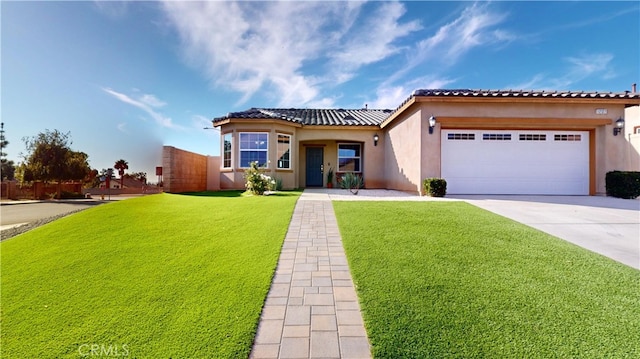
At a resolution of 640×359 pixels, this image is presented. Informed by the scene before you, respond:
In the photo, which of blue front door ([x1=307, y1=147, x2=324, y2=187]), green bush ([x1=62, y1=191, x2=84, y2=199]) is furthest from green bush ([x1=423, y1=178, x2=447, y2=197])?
green bush ([x1=62, y1=191, x2=84, y2=199])

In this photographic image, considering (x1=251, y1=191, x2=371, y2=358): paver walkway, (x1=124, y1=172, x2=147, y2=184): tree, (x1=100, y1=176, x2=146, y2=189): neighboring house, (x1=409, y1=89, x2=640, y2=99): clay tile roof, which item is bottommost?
(x1=251, y1=191, x2=371, y2=358): paver walkway

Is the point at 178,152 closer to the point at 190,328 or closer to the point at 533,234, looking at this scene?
the point at 190,328

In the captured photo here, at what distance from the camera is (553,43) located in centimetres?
1143

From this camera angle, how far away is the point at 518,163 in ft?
33.7

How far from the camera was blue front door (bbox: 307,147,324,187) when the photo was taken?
15.7 meters

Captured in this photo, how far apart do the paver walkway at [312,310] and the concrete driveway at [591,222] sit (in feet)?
13.7

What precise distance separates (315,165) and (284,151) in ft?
8.74

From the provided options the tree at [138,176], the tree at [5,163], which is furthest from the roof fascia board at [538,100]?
the tree at [5,163]

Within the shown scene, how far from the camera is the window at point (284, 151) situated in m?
13.7

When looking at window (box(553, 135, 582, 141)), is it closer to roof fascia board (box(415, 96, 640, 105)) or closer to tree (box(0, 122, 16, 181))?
roof fascia board (box(415, 96, 640, 105))

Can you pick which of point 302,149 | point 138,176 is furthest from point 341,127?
point 138,176

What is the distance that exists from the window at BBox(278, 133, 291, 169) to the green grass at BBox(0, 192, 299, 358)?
27.2 ft

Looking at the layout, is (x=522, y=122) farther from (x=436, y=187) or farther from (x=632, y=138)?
(x=436, y=187)

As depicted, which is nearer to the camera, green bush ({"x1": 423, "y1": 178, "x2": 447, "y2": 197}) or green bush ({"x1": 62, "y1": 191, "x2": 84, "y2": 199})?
green bush ({"x1": 423, "y1": 178, "x2": 447, "y2": 197})
